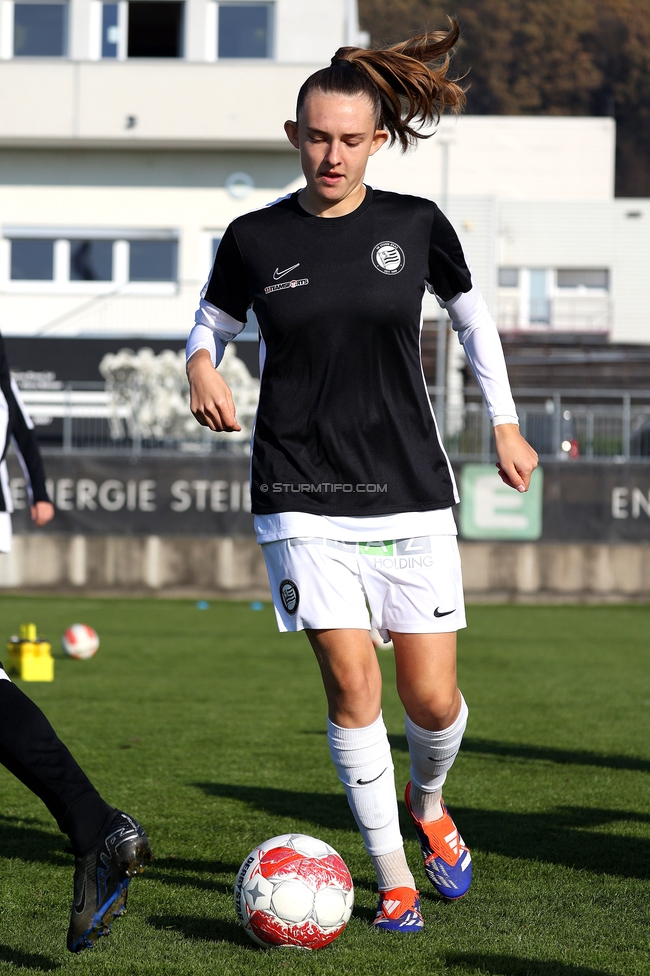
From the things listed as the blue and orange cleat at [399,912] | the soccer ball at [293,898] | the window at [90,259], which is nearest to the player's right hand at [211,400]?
the soccer ball at [293,898]

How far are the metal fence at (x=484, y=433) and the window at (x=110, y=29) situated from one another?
13426mm

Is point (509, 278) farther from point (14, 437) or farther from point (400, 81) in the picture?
point (400, 81)

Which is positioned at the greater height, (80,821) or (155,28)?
(155,28)

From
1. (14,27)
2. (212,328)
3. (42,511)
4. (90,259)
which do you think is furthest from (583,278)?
(212,328)

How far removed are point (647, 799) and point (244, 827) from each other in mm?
1758

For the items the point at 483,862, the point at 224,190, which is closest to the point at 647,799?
the point at 483,862

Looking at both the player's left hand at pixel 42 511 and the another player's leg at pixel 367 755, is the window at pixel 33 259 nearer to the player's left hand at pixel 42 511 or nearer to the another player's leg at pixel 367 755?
the player's left hand at pixel 42 511

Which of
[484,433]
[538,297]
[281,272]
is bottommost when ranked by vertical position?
[484,433]

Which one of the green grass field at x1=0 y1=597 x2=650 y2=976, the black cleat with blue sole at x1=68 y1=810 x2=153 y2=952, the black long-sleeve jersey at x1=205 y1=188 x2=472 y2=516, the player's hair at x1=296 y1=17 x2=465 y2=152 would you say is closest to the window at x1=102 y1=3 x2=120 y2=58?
the green grass field at x1=0 y1=597 x2=650 y2=976

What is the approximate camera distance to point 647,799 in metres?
5.39

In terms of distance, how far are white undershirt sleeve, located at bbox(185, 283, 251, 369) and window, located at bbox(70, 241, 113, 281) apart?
86.8ft

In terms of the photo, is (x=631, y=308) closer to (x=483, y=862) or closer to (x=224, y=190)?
(x=224, y=190)

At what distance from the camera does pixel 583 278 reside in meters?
44.4

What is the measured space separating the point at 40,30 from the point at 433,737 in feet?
95.1
